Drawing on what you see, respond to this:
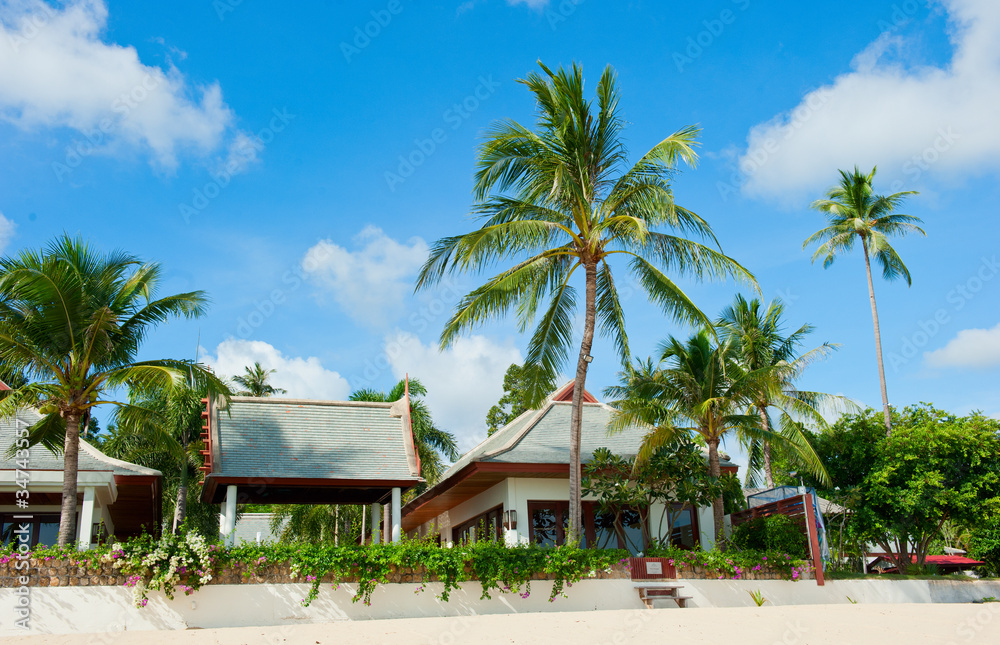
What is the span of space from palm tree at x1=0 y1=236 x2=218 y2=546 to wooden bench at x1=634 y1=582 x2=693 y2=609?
8.73 m

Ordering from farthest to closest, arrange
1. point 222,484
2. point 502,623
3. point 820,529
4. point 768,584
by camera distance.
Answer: point 820,529
point 768,584
point 222,484
point 502,623

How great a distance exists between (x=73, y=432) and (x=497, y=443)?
992 cm

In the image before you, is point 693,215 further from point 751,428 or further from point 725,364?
point 751,428

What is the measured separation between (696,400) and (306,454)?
8658 millimetres

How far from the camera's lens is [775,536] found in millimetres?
15305

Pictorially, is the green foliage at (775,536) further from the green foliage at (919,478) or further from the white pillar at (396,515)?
the white pillar at (396,515)

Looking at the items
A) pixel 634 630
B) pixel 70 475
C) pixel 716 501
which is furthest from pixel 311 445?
pixel 716 501

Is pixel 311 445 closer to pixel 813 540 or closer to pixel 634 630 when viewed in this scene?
pixel 634 630

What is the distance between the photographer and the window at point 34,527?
15.9 metres

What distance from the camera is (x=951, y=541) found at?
4909 cm

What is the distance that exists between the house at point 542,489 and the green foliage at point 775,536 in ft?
4.11

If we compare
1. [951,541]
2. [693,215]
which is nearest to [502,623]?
[693,215]

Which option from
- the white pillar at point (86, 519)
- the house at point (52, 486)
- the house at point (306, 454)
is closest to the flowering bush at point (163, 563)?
the house at point (306, 454)

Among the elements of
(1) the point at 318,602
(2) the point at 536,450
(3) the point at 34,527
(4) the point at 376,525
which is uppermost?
(2) the point at 536,450
